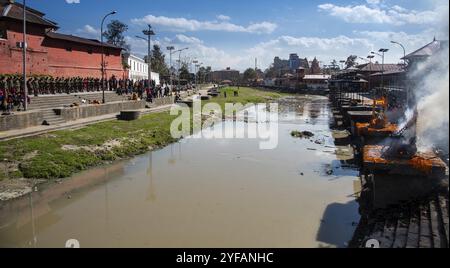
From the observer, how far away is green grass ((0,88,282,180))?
15.4 meters

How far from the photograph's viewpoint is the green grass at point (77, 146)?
50.5 feet

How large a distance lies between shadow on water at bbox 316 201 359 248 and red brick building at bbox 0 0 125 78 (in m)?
26.8

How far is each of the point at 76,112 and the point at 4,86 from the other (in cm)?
431

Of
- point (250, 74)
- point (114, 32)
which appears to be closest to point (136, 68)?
point (114, 32)

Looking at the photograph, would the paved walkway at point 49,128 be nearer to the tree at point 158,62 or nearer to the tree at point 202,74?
the tree at point 158,62

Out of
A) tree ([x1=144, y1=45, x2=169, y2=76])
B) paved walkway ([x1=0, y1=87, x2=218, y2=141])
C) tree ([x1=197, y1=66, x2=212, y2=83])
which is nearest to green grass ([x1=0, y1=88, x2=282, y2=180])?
paved walkway ([x1=0, y1=87, x2=218, y2=141])

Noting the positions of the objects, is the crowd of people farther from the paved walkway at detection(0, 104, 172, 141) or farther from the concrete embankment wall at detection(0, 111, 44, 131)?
the paved walkway at detection(0, 104, 172, 141)

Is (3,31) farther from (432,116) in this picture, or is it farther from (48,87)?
(432,116)

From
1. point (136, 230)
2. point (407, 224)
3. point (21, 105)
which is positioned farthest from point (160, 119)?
point (407, 224)

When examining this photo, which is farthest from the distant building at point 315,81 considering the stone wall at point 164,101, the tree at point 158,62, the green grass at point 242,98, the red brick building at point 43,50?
the red brick building at point 43,50

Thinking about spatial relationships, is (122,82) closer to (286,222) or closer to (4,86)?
(4,86)

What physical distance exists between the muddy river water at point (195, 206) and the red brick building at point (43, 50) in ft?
58.7

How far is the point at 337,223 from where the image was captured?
1098 cm
